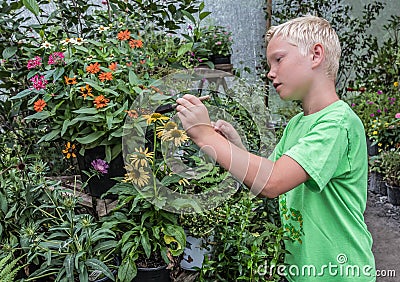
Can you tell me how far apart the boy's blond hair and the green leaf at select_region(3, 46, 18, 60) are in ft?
3.74

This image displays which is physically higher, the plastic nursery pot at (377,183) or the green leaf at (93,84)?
the green leaf at (93,84)

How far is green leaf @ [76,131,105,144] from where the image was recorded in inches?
62.9

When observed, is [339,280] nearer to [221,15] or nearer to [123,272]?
[123,272]

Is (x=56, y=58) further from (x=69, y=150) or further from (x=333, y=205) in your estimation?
(x=333, y=205)

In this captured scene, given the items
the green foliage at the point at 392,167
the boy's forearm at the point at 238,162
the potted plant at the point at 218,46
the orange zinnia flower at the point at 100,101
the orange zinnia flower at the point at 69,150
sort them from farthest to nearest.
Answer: the potted plant at the point at 218,46 < the green foliage at the point at 392,167 < the orange zinnia flower at the point at 69,150 < the orange zinnia flower at the point at 100,101 < the boy's forearm at the point at 238,162

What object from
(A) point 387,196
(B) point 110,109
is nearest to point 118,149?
(B) point 110,109

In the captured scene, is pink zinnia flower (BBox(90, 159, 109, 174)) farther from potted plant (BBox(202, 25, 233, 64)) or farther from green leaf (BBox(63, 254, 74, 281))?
potted plant (BBox(202, 25, 233, 64))

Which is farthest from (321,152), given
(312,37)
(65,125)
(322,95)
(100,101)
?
(65,125)

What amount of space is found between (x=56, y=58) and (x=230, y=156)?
1.01 m

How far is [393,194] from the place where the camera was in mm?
3412

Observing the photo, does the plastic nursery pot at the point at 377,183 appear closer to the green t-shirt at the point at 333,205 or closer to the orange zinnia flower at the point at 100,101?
the green t-shirt at the point at 333,205

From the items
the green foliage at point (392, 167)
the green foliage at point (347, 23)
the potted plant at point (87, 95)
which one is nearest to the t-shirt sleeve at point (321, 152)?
the potted plant at point (87, 95)

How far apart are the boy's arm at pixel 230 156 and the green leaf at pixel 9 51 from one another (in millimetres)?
1121

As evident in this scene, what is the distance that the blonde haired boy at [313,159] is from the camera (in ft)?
3.16
